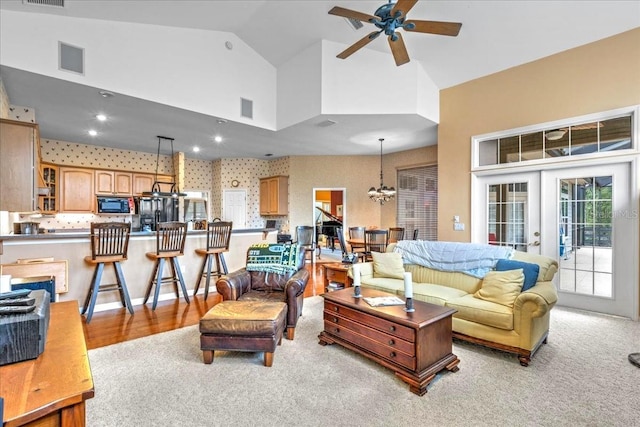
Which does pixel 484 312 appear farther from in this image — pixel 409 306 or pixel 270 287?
pixel 270 287

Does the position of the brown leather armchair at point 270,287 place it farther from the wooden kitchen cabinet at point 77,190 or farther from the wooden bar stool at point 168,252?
the wooden kitchen cabinet at point 77,190

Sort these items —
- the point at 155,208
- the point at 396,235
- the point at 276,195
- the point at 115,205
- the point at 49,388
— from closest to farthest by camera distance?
the point at 49,388 < the point at 115,205 < the point at 155,208 < the point at 396,235 < the point at 276,195

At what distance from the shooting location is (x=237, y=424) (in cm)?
190

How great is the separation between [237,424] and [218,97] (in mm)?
4504

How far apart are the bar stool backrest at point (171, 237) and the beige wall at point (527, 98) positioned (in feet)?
14.1

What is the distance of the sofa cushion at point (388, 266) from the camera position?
13.2 feet

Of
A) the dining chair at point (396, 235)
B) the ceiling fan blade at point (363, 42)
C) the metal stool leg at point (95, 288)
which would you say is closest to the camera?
the ceiling fan blade at point (363, 42)

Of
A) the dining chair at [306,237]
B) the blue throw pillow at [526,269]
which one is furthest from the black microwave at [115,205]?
the blue throw pillow at [526,269]

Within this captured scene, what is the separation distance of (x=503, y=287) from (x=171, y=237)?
13.5 feet

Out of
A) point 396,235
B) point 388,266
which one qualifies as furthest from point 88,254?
point 396,235

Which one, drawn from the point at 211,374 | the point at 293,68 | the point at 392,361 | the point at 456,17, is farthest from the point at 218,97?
the point at 392,361

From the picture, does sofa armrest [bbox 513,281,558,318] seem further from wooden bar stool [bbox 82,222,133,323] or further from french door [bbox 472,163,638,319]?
wooden bar stool [bbox 82,222,133,323]

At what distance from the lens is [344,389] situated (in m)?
2.26

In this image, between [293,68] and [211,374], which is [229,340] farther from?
[293,68]
